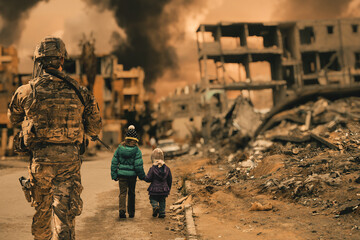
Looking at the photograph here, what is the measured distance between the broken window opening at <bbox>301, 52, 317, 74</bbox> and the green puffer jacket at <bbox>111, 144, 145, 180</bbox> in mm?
35398

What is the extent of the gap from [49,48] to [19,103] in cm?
62

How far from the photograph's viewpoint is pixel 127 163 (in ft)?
17.3

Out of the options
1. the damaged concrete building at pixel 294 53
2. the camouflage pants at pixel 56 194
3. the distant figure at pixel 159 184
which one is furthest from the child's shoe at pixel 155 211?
the damaged concrete building at pixel 294 53

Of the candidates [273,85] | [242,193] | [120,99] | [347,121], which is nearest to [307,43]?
[273,85]

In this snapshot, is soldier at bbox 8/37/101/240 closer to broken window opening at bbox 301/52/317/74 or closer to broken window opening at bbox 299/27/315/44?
broken window opening at bbox 299/27/315/44

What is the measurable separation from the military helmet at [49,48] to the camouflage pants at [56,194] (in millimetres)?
970

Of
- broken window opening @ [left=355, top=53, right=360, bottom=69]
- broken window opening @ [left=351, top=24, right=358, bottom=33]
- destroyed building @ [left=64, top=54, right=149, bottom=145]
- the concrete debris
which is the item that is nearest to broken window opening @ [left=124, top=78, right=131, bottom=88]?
destroyed building @ [left=64, top=54, right=149, bottom=145]

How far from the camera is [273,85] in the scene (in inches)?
1275

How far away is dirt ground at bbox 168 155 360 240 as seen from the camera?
13.2 ft

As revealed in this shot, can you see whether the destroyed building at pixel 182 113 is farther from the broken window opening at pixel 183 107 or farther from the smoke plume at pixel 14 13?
the smoke plume at pixel 14 13

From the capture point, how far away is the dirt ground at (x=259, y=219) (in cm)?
404

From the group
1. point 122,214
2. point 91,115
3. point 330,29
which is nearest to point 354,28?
point 330,29

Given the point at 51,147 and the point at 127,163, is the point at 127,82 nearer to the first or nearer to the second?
the point at 127,163

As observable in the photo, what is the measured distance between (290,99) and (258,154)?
11.3 ft
